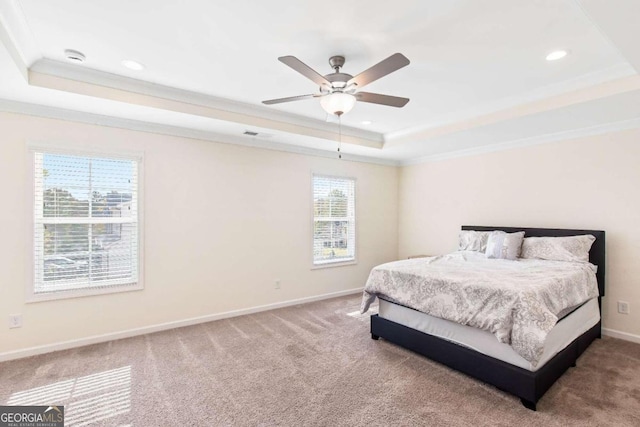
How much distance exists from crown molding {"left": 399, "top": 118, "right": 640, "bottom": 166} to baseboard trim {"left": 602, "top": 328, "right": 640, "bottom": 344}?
2280 mm

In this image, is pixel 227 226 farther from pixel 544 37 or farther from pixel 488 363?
pixel 544 37

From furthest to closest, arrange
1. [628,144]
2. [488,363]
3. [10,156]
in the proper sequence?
[628,144] → [10,156] → [488,363]

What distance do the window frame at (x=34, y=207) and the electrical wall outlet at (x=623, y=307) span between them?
215 inches

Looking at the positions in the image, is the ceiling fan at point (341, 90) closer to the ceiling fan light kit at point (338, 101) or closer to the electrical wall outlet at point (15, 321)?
the ceiling fan light kit at point (338, 101)

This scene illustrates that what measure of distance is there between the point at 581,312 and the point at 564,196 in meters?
1.60

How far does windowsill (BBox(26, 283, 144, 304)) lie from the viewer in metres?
3.14

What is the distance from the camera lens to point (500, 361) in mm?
2422

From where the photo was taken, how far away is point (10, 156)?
3.04 meters

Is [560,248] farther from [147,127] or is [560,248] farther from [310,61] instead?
[147,127]

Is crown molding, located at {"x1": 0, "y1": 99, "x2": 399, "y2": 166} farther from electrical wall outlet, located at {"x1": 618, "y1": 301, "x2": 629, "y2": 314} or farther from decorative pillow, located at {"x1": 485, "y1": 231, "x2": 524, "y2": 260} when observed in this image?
electrical wall outlet, located at {"x1": 618, "y1": 301, "x2": 629, "y2": 314}

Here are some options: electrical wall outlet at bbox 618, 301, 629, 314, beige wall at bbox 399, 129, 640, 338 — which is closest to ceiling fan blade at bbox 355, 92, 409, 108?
beige wall at bbox 399, 129, 640, 338

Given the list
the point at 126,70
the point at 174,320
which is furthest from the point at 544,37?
the point at 174,320

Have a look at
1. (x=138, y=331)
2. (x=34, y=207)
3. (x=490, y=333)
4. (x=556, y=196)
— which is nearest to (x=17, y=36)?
(x=34, y=207)

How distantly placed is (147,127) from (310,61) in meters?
2.21
